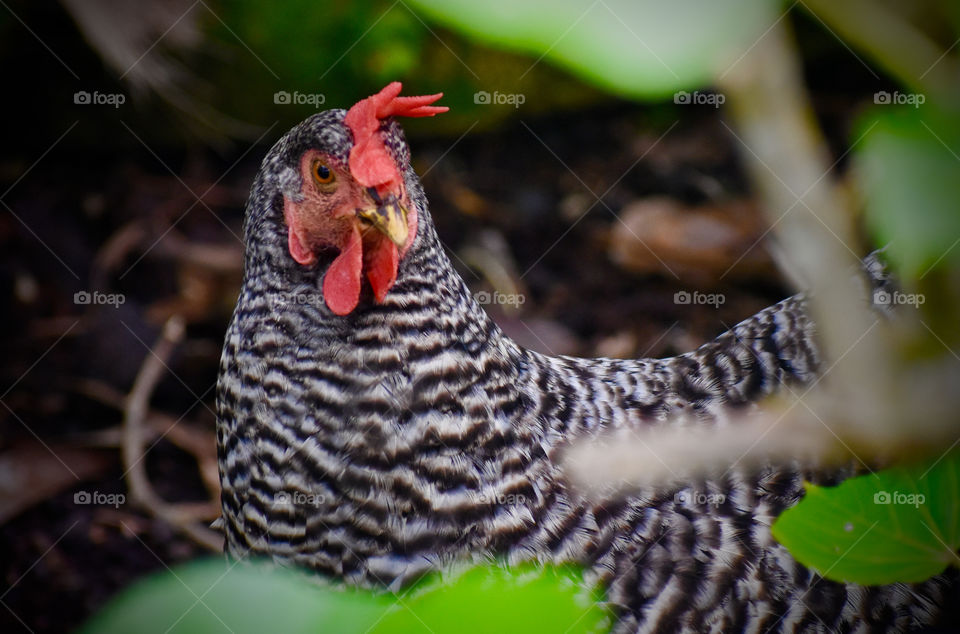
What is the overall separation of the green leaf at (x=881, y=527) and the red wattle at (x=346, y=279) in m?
0.85

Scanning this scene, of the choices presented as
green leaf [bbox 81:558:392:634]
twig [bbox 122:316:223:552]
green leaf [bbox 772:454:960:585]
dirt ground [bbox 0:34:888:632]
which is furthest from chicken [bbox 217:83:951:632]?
dirt ground [bbox 0:34:888:632]

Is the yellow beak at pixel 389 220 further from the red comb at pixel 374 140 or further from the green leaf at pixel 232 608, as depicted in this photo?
the green leaf at pixel 232 608

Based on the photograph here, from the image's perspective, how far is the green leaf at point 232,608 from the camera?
2.44 feet

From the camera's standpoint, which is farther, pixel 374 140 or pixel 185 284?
pixel 185 284

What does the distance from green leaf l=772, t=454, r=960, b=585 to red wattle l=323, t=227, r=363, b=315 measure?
850 millimetres

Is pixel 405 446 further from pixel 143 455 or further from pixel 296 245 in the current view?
pixel 143 455

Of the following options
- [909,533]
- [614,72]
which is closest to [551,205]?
[909,533]

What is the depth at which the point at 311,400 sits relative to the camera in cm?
160

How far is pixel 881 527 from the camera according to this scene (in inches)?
40.3

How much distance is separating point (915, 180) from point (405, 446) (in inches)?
39.6

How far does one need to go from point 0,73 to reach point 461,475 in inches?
115

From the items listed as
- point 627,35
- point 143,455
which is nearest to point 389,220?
point 627,35

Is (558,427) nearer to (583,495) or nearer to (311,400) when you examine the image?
(583,495)

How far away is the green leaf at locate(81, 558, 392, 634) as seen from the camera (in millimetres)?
743
